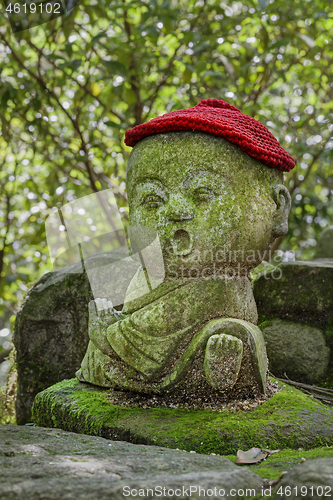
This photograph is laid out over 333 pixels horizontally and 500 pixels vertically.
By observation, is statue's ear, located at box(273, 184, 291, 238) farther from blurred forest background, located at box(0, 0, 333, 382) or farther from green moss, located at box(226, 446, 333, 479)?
blurred forest background, located at box(0, 0, 333, 382)

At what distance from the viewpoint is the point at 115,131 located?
17.1 feet

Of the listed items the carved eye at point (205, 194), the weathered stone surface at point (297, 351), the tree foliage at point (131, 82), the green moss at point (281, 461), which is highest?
the tree foliage at point (131, 82)

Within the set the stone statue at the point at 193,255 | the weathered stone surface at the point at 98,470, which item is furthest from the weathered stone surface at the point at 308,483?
the stone statue at the point at 193,255

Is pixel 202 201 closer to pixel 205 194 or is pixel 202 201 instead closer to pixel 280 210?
pixel 205 194

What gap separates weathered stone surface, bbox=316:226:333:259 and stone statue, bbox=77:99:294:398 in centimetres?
328

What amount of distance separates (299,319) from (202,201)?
135 cm

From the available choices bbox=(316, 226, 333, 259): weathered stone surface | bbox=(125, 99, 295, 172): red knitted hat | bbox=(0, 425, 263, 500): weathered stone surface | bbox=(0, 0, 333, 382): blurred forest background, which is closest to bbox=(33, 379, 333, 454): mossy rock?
bbox=(0, 425, 263, 500): weathered stone surface

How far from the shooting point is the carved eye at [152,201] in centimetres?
245

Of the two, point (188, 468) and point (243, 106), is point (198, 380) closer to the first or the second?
point (188, 468)

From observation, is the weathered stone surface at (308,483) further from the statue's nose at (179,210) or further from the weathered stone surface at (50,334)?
the weathered stone surface at (50,334)

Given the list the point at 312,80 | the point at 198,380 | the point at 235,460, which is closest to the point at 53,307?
the point at 198,380

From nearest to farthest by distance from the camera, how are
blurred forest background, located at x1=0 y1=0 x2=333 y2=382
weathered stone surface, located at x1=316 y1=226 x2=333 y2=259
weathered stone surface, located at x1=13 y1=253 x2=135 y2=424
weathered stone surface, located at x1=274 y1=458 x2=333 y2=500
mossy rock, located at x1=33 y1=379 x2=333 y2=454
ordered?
weathered stone surface, located at x1=274 y1=458 x2=333 y2=500 → mossy rock, located at x1=33 y1=379 x2=333 y2=454 → weathered stone surface, located at x1=13 y1=253 x2=135 y2=424 → blurred forest background, located at x1=0 y1=0 x2=333 y2=382 → weathered stone surface, located at x1=316 y1=226 x2=333 y2=259

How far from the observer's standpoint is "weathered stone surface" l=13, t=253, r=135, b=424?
3.21 m

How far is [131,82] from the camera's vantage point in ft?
13.4
